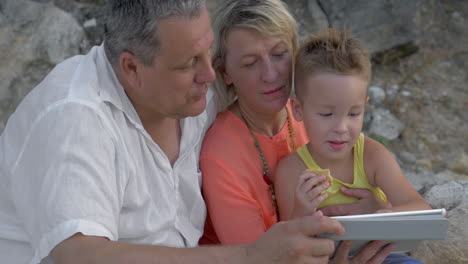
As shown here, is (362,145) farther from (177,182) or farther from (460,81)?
(460,81)

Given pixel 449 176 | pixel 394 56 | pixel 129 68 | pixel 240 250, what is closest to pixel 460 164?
pixel 449 176

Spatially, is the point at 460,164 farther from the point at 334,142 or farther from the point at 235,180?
the point at 235,180

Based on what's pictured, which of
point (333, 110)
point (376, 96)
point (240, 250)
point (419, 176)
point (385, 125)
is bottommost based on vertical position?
point (419, 176)

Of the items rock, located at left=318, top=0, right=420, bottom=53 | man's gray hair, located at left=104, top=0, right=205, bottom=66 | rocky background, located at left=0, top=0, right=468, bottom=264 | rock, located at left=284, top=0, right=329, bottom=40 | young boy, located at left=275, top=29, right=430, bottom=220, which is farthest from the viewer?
rock, located at left=284, top=0, right=329, bottom=40

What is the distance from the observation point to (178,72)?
2217 mm

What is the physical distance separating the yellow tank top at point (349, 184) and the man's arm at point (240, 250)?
0.61 metres

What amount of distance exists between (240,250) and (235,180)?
0.61m

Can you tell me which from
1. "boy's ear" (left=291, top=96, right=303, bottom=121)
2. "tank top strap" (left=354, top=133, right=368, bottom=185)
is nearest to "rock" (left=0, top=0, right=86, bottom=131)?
"boy's ear" (left=291, top=96, right=303, bottom=121)

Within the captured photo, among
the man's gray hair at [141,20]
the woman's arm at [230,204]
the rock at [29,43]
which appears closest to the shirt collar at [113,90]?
the man's gray hair at [141,20]

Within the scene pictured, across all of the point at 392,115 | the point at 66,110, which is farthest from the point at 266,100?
the point at 392,115

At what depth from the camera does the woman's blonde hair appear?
2.50m

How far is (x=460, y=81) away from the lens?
17.7ft

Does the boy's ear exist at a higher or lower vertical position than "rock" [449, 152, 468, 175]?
higher

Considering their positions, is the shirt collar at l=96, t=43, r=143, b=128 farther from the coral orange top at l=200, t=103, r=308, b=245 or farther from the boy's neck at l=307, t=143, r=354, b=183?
the boy's neck at l=307, t=143, r=354, b=183
